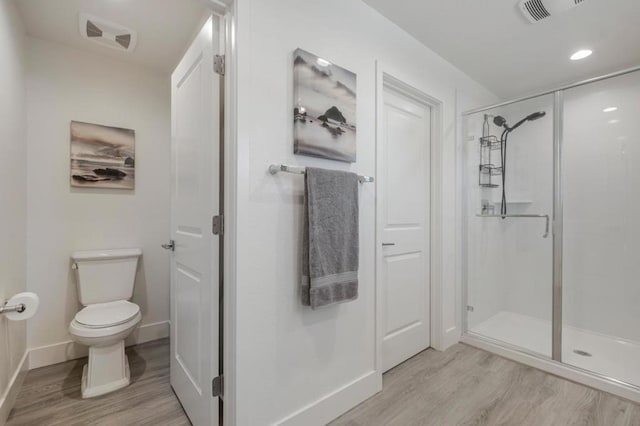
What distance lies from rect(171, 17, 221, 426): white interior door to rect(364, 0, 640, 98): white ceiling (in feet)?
3.88

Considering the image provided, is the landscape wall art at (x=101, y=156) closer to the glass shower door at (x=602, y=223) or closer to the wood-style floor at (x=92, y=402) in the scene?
the wood-style floor at (x=92, y=402)

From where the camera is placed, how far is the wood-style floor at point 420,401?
155cm

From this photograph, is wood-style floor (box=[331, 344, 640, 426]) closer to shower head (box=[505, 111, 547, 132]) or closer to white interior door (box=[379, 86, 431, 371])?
white interior door (box=[379, 86, 431, 371])

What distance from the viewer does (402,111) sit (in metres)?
2.17

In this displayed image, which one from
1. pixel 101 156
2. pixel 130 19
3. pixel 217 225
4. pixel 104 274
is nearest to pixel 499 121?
pixel 217 225

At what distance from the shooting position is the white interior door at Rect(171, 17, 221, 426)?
4.40ft

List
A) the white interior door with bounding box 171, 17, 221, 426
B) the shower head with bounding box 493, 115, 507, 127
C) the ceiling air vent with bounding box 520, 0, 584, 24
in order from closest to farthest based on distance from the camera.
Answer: the white interior door with bounding box 171, 17, 221, 426
the ceiling air vent with bounding box 520, 0, 584, 24
the shower head with bounding box 493, 115, 507, 127

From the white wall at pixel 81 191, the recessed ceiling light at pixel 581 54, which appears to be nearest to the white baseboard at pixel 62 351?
the white wall at pixel 81 191

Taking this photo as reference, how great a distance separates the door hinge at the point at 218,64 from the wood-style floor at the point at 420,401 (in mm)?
1825

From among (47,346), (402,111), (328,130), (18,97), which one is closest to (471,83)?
(402,111)

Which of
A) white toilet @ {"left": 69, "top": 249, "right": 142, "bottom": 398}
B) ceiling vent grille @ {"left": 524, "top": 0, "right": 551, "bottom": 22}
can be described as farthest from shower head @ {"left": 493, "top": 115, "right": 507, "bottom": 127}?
white toilet @ {"left": 69, "top": 249, "right": 142, "bottom": 398}

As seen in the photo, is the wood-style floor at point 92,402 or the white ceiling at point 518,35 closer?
the wood-style floor at point 92,402

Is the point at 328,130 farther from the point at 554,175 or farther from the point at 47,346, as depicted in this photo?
the point at 47,346

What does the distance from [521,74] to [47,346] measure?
4.54 metres
